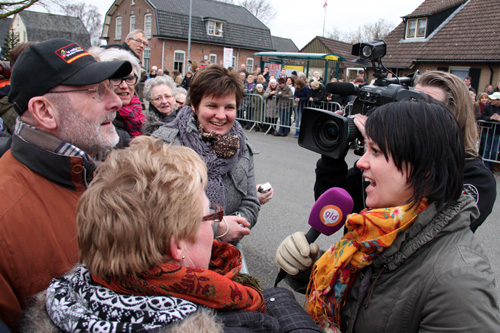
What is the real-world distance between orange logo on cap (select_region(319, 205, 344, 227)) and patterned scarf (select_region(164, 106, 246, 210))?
0.76 metres

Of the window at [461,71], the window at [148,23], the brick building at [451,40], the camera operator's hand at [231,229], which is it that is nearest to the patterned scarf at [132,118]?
the camera operator's hand at [231,229]

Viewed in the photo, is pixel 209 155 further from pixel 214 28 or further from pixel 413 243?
pixel 214 28

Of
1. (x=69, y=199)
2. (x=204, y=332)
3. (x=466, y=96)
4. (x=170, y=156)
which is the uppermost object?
(x=466, y=96)

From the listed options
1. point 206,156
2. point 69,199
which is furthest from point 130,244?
point 206,156

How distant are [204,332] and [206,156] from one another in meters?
1.35

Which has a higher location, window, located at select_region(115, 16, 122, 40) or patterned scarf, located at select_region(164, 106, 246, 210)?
window, located at select_region(115, 16, 122, 40)

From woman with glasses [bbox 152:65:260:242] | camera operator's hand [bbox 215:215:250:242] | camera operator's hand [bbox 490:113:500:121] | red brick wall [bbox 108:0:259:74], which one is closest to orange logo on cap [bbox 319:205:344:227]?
camera operator's hand [bbox 215:215:250:242]

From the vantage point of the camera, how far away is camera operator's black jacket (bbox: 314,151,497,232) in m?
1.96

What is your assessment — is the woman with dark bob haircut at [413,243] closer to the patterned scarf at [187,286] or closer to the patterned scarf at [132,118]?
the patterned scarf at [187,286]

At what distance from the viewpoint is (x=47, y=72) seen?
5.26 feet

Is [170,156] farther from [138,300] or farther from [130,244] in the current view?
[138,300]

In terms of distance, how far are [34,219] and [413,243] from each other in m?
1.40

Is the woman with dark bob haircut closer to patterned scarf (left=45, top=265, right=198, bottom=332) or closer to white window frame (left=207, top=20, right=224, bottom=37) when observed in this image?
patterned scarf (left=45, top=265, right=198, bottom=332)

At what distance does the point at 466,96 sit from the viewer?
212 cm
